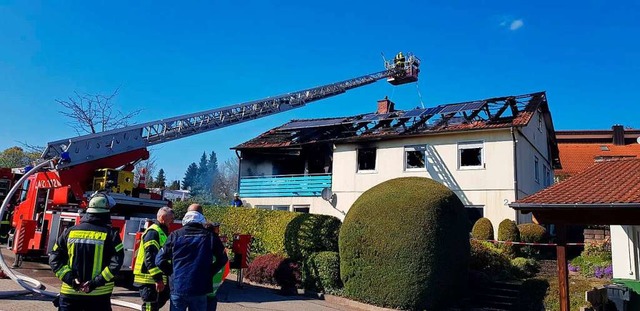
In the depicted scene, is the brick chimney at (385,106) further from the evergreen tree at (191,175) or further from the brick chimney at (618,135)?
the evergreen tree at (191,175)

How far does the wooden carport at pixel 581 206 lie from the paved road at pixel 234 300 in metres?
3.79

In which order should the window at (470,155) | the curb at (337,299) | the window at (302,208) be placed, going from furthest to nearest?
1. the window at (302,208)
2. the window at (470,155)
3. the curb at (337,299)

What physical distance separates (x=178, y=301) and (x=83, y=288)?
1.01 metres

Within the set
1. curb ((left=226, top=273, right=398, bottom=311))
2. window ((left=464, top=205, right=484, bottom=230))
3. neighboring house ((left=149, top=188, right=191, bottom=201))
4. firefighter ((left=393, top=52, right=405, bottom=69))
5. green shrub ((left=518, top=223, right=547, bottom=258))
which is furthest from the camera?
firefighter ((left=393, top=52, right=405, bottom=69))

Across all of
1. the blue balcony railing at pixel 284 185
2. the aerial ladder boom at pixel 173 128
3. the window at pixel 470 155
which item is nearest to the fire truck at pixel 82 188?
the aerial ladder boom at pixel 173 128

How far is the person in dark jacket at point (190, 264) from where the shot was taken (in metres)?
5.47

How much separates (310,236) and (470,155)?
10294 millimetres

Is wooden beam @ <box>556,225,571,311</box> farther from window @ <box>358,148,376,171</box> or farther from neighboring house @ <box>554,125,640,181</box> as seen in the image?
neighboring house @ <box>554,125,640,181</box>

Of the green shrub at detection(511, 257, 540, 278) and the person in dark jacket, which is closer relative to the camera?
the person in dark jacket

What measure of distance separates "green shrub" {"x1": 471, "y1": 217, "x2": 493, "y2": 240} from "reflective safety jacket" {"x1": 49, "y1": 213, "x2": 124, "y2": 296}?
14.6 meters

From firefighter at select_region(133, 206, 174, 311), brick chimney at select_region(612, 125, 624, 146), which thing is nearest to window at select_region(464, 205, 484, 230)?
firefighter at select_region(133, 206, 174, 311)

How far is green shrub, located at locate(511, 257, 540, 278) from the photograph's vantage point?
13821 millimetres

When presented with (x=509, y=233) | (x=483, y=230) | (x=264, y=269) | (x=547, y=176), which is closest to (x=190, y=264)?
(x=264, y=269)

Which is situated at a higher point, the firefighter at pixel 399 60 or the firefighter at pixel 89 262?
the firefighter at pixel 399 60
